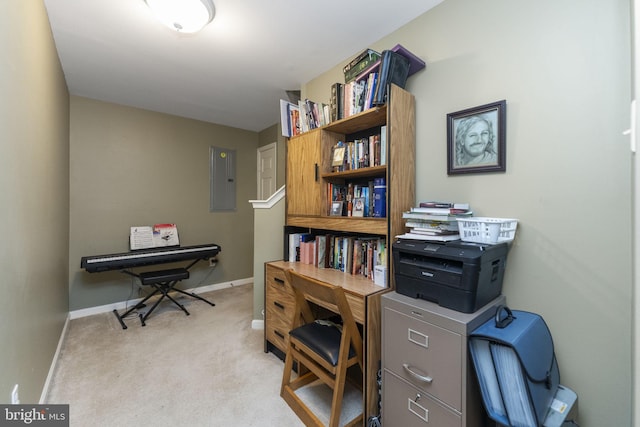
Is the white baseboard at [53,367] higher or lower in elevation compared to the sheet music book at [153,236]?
lower

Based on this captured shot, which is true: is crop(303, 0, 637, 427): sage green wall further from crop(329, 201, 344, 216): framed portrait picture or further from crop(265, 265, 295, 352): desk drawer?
crop(265, 265, 295, 352): desk drawer

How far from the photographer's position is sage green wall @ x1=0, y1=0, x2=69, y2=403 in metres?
1.06

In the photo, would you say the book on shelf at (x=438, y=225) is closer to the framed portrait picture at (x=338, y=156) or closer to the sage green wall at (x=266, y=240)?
the framed portrait picture at (x=338, y=156)

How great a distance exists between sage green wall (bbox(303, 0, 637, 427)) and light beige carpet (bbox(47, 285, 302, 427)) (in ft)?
4.80

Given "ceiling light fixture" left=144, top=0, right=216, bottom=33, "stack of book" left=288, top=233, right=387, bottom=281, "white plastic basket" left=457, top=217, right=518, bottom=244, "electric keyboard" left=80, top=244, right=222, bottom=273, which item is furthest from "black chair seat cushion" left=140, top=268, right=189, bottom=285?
"white plastic basket" left=457, top=217, right=518, bottom=244

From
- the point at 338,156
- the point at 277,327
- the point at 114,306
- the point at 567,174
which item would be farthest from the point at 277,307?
the point at 114,306

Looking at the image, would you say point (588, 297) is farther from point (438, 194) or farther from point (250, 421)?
point (250, 421)

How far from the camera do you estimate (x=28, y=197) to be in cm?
138

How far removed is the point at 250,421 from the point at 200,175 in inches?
125

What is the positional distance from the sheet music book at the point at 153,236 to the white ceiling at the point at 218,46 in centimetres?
154

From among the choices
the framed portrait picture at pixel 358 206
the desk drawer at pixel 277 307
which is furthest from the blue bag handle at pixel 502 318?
the desk drawer at pixel 277 307

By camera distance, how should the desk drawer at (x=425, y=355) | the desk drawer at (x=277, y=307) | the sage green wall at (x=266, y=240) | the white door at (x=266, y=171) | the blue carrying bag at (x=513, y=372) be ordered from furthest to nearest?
the white door at (x=266, y=171), the sage green wall at (x=266, y=240), the desk drawer at (x=277, y=307), the desk drawer at (x=425, y=355), the blue carrying bag at (x=513, y=372)

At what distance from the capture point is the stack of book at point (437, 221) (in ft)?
4.50

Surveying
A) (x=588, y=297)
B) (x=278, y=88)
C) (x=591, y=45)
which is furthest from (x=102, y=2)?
(x=588, y=297)
